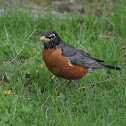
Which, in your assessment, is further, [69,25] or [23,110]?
[69,25]

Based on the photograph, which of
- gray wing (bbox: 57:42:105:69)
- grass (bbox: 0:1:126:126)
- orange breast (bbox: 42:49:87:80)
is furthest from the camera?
gray wing (bbox: 57:42:105:69)

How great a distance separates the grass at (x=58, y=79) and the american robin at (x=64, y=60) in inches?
8.6

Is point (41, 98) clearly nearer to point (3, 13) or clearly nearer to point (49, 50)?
point (49, 50)

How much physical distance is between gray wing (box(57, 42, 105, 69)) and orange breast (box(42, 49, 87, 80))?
0.13 m

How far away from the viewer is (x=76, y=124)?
3.24 metres

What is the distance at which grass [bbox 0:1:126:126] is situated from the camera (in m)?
3.48

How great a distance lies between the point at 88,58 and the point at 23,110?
6.12 feet

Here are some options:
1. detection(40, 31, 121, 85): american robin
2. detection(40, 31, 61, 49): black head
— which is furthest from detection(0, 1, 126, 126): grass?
detection(40, 31, 61, 49): black head

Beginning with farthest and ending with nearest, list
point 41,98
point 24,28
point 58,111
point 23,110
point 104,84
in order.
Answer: point 24,28 < point 104,84 < point 41,98 < point 58,111 < point 23,110

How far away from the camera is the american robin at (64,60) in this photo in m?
4.34

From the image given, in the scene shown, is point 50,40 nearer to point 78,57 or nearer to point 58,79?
point 78,57

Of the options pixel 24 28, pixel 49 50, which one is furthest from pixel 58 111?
pixel 24 28

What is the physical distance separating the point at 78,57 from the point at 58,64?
597mm

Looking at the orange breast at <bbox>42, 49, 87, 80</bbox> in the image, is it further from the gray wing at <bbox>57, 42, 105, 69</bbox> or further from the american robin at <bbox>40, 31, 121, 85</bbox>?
the gray wing at <bbox>57, 42, 105, 69</bbox>
